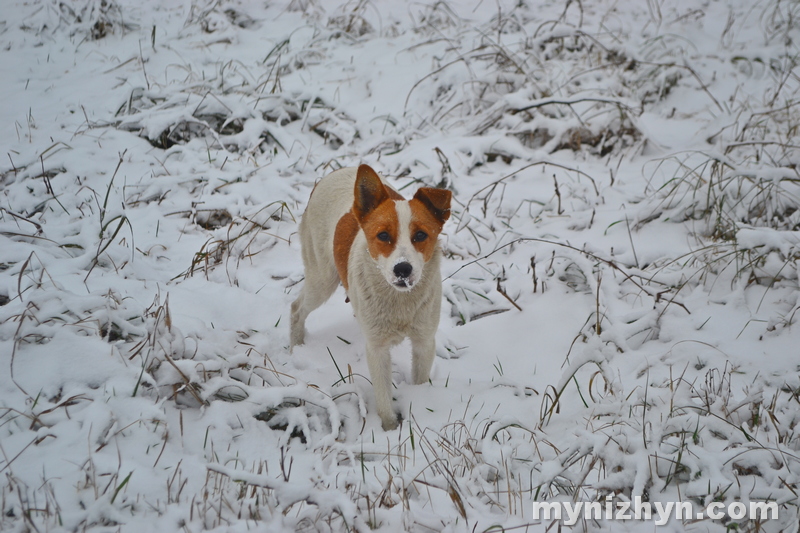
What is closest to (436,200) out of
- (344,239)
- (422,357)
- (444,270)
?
(344,239)

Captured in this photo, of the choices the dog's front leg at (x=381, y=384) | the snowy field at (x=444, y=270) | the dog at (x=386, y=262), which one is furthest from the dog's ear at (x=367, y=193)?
the snowy field at (x=444, y=270)

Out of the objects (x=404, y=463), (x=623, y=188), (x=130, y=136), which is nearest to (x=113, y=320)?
(x=404, y=463)

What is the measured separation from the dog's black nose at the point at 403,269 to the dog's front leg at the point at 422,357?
63cm

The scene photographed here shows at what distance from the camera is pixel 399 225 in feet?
8.55

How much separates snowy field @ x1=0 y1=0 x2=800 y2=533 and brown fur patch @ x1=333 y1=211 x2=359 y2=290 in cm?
64

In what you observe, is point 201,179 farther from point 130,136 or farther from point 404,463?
point 404,463

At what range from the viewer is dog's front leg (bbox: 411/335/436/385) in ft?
9.93

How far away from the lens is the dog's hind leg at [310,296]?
11.9 ft

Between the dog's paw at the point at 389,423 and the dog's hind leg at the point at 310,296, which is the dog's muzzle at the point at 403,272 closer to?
the dog's paw at the point at 389,423

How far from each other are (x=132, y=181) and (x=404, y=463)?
4.06 metres

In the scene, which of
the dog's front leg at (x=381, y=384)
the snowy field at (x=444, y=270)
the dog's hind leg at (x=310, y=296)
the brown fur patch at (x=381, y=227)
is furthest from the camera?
the dog's hind leg at (x=310, y=296)

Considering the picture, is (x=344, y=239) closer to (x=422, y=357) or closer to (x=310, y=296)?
(x=310, y=296)

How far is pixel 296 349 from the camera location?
3682mm

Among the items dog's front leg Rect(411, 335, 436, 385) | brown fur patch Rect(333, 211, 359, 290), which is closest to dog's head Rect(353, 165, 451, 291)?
brown fur patch Rect(333, 211, 359, 290)
